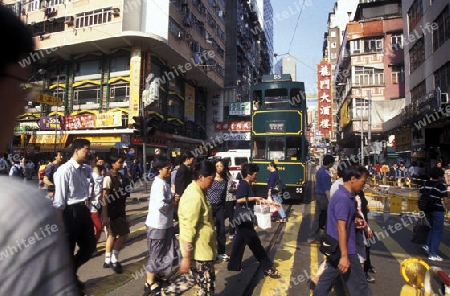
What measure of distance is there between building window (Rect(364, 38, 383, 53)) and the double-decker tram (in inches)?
912

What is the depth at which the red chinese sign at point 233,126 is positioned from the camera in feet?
107

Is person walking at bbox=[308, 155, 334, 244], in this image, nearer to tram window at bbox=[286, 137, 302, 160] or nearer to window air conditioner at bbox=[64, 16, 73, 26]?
tram window at bbox=[286, 137, 302, 160]

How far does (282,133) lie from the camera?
1122 cm

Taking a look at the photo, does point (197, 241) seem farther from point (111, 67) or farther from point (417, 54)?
point (111, 67)

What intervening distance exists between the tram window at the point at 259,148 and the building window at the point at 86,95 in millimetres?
17457

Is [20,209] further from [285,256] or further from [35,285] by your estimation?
[285,256]

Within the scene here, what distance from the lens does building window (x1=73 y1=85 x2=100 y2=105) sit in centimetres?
2454

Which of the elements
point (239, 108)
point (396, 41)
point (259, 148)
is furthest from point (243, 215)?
point (396, 41)

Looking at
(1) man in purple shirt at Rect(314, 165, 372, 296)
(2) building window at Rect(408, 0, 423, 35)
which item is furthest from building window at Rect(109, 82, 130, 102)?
(1) man in purple shirt at Rect(314, 165, 372, 296)

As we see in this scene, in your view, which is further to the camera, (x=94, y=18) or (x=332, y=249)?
(x=94, y=18)

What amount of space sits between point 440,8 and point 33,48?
20686 millimetres

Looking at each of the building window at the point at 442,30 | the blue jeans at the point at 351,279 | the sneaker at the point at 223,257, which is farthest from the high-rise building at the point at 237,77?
the blue jeans at the point at 351,279

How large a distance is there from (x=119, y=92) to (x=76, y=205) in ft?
70.6

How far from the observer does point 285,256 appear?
5398mm
